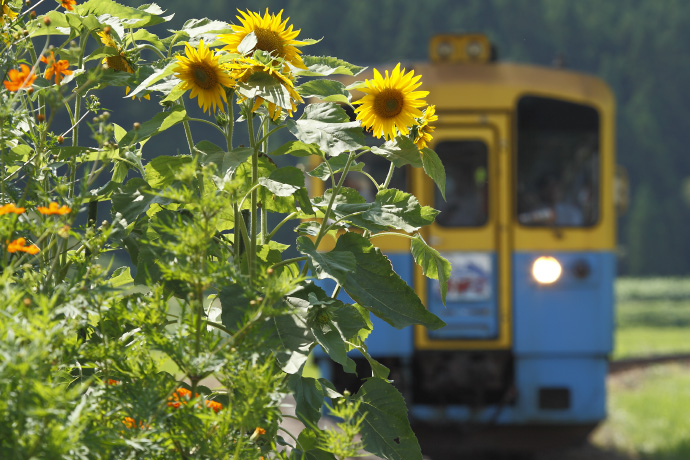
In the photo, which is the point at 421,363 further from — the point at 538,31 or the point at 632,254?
the point at 538,31

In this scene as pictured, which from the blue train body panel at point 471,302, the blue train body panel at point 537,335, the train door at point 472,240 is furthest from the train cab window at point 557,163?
the blue train body panel at point 471,302

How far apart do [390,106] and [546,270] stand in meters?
4.63

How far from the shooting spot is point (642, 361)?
12.9 metres

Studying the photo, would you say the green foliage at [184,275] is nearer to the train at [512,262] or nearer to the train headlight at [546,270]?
the train at [512,262]

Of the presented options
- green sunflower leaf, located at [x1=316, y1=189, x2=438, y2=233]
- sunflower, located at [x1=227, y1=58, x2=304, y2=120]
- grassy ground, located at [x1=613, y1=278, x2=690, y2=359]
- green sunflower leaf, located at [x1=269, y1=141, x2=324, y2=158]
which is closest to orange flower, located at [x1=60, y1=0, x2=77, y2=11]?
sunflower, located at [x1=227, y1=58, x2=304, y2=120]

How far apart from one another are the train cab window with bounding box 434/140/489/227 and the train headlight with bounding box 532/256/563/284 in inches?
17.4

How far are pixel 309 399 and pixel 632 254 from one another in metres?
46.3

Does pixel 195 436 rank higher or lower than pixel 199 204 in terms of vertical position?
lower

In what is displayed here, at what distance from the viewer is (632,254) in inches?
1788

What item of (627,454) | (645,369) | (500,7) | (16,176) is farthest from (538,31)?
(16,176)

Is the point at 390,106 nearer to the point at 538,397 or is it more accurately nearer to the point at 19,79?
the point at 19,79

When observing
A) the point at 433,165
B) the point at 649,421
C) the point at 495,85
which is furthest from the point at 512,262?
the point at 433,165

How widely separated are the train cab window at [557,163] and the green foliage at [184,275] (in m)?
4.61

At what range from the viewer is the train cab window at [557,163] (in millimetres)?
6020
